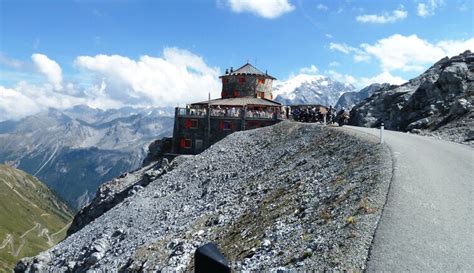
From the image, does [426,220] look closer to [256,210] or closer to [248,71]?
[256,210]

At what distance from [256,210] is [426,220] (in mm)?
12362

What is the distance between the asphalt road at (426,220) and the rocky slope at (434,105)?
696 inches

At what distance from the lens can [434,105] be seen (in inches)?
2341

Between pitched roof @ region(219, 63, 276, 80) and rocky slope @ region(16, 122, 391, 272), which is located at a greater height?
pitched roof @ region(219, 63, 276, 80)

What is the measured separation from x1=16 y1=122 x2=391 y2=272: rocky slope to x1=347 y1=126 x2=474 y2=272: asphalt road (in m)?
0.58

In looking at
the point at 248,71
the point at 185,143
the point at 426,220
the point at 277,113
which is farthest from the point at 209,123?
the point at 426,220

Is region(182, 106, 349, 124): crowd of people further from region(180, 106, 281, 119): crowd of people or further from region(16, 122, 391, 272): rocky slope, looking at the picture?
region(16, 122, 391, 272): rocky slope

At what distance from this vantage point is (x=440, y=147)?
33.6 meters

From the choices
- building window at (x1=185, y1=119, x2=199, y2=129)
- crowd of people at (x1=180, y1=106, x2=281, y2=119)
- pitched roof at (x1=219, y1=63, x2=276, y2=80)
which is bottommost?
building window at (x1=185, y1=119, x2=199, y2=129)

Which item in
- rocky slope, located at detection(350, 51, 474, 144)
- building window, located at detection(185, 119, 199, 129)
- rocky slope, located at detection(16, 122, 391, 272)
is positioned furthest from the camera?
building window, located at detection(185, 119, 199, 129)

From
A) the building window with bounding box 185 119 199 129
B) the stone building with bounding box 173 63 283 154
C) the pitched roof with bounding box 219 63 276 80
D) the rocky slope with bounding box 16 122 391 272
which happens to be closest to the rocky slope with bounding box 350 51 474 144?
the rocky slope with bounding box 16 122 391 272

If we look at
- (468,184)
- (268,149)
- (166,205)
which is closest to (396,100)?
(268,149)

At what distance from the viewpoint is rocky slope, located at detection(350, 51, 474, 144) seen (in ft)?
156

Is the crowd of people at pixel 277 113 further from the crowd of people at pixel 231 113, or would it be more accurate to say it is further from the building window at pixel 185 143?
the building window at pixel 185 143
